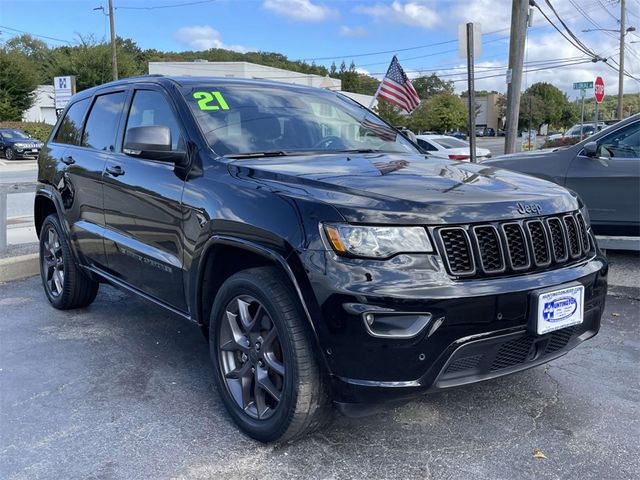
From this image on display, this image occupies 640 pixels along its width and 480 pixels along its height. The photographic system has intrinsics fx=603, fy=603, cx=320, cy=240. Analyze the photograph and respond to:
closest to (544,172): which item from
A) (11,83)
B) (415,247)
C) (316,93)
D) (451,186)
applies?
(316,93)

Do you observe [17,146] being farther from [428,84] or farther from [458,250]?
[428,84]

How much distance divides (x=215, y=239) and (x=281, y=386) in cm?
78

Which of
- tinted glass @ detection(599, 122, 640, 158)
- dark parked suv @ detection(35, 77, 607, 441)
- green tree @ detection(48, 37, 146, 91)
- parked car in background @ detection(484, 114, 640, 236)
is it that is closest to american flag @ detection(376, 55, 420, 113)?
parked car in background @ detection(484, 114, 640, 236)

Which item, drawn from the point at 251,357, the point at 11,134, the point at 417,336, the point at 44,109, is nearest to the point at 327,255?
the point at 417,336

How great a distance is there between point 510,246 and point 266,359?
1.22 m

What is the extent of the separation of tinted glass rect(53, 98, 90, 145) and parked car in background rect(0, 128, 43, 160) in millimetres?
26913

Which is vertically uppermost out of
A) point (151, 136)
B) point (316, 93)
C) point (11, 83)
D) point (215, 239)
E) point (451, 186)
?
point (11, 83)

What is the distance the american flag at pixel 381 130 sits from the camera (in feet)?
13.8

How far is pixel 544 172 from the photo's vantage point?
659 centimetres

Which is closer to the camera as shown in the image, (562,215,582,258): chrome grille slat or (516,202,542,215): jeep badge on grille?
(516,202,542,215): jeep badge on grille

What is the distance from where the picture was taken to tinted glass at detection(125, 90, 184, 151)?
3593 millimetres

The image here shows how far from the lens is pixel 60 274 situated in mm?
5078

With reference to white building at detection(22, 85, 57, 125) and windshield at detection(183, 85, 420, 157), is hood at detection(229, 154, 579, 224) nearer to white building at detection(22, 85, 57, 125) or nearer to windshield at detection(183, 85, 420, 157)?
windshield at detection(183, 85, 420, 157)

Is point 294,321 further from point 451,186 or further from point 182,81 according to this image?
point 182,81
